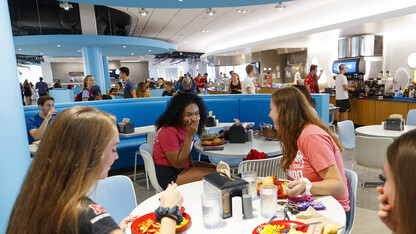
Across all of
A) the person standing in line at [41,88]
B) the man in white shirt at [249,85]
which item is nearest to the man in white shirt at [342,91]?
the man in white shirt at [249,85]

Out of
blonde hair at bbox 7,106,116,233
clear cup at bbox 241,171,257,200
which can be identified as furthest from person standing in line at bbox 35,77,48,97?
blonde hair at bbox 7,106,116,233

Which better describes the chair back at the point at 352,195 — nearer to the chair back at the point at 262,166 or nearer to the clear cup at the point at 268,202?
the chair back at the point at 262,166

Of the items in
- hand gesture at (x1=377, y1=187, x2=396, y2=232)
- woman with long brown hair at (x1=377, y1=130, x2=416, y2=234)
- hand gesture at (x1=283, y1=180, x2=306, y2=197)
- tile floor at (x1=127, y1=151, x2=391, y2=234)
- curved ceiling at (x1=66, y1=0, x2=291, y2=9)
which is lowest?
tile floor at (x1=127, y1=151, x2=391, y2=234)

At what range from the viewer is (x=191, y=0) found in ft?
15.8

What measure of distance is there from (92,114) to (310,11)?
930 cm

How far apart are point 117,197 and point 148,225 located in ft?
2.02

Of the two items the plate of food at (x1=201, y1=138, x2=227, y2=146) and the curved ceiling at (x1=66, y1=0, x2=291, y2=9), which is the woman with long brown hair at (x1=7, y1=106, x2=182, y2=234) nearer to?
the plate of food at (x1=201, y1=138, x2=227, y2=146)

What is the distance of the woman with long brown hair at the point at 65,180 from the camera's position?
87 centimetres

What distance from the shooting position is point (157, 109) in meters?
5.30

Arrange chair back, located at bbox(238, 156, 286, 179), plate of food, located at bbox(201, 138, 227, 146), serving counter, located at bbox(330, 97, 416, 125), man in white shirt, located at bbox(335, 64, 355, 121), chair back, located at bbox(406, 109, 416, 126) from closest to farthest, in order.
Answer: chair back, located at bbox(238, 156, 286, 179) < plate of food, located at bbox(201, 138, 227, 146) < chair back, located at bbox(406, 109, 416, 126) < serving counter, located at bbox(330, 97, 416, 125) < man in white shirt, located at bbox(335, 64, 355, 121)

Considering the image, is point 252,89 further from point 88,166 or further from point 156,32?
point 156,32

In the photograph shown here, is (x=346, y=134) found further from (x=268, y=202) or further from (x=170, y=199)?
(x=170, y=199)

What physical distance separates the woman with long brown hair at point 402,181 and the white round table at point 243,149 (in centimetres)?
188

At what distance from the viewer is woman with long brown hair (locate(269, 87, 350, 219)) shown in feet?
5.12
